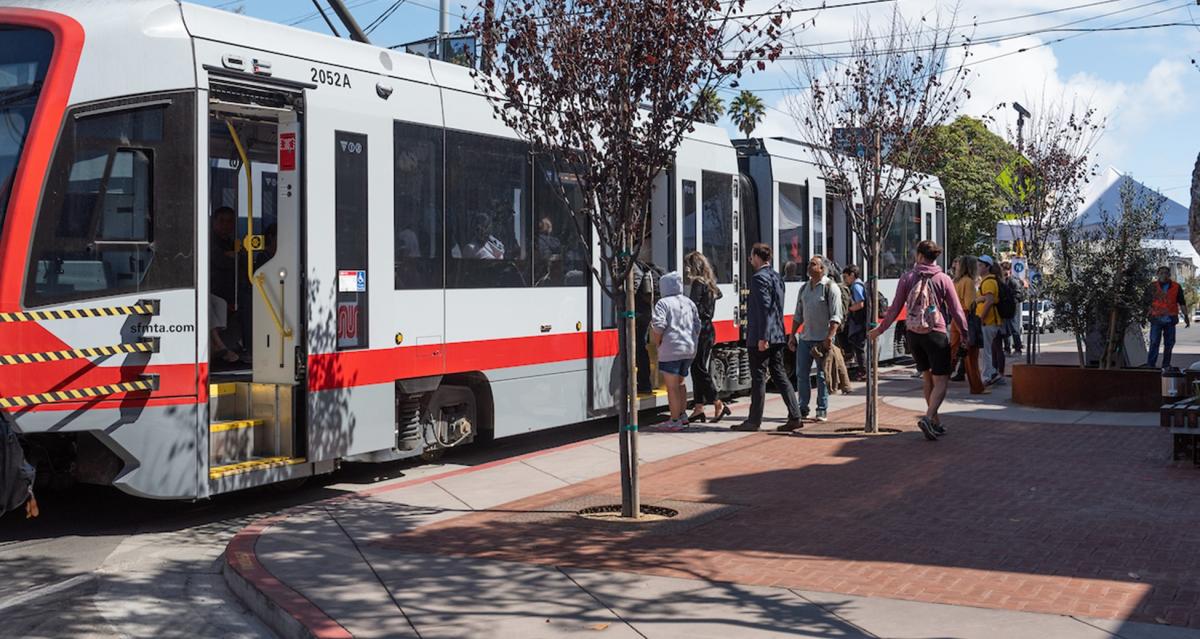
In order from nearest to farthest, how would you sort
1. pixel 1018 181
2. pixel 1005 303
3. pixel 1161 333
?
pixel 1005 303
pixel 1161 333
pixel 1018 181

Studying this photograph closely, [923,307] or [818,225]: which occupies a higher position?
[818,225]

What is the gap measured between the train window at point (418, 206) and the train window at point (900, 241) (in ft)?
40.5

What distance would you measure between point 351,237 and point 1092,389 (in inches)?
379

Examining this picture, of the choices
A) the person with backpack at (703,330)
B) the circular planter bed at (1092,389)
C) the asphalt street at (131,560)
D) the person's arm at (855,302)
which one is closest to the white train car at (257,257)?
the asphalt street at (131,560)

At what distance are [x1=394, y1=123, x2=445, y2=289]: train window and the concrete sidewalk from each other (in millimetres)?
1793

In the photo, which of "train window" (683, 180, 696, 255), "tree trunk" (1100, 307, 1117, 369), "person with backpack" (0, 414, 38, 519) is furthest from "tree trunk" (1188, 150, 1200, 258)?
"person with backpack" (0, 414, 38, 519)

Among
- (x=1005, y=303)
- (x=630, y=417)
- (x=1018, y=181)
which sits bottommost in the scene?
(x=630, y=417)

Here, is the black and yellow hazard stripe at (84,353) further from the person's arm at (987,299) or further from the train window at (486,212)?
the person's arm at (987,299)

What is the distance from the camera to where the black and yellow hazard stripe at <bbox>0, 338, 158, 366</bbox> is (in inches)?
319

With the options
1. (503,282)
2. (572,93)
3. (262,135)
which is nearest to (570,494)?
(503,282)

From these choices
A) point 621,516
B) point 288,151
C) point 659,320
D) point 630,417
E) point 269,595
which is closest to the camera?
point 269,595

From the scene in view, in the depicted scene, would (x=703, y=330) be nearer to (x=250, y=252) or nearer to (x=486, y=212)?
(x=486, y=212)

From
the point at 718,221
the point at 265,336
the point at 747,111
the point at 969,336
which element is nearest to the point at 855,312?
the point at 969,336

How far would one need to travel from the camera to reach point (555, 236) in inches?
486
